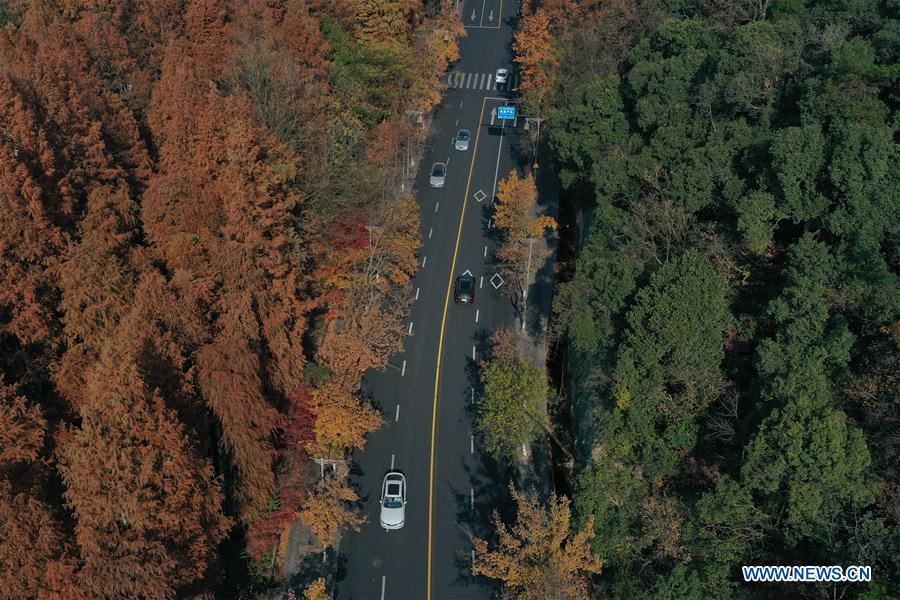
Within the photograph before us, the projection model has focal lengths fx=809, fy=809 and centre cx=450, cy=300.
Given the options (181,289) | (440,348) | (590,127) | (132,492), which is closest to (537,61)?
(590,127)

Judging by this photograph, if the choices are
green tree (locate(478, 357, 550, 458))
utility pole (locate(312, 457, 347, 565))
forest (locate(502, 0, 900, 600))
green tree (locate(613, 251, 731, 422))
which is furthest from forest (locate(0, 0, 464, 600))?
green tree (locate(613, 251, 731, 422))

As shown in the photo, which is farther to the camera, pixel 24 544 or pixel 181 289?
pixel 181 289

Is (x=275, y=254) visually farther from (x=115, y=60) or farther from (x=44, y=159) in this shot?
(x=115, y=60)

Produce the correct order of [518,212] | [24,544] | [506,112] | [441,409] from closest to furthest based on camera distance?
[24,544] → [441,409] → [518,212] → [506,112]

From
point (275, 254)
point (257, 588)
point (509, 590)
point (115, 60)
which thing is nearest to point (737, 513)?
point (509, 590)

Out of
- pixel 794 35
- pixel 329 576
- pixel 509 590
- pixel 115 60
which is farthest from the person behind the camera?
pixel 115 60

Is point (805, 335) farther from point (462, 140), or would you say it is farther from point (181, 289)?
point (462, 140)
